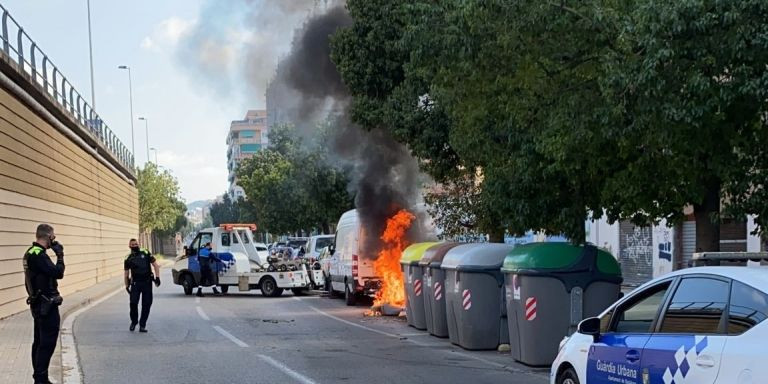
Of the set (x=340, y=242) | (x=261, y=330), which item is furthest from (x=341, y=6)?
(x=261, y=330)

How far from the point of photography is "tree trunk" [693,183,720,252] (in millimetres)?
10977

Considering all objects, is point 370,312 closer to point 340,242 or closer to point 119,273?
point 340,242

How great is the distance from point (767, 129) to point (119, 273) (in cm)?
3789

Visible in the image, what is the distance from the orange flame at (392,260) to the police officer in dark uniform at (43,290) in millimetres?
11611

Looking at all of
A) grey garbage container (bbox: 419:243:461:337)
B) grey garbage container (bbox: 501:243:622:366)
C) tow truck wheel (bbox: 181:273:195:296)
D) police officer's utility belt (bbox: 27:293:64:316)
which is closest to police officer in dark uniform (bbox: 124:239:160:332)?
grey garbage container (bbox: 419:243:461:337)

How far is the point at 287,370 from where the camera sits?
10.9m

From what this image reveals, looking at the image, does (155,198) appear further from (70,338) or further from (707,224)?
(707,224)

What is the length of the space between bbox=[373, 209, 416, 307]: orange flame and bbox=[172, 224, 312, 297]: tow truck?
17.7 ft

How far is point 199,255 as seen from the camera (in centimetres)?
2688

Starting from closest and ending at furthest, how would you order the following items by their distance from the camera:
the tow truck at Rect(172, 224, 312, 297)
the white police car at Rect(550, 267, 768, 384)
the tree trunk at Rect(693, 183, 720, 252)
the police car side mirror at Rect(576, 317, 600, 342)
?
the white police car at Rect(550, 267, 768, 384) < the police car side mirror at Rect(576, 317, 600, 342) < the tree trunk at Rect(693, 183, 720, 252) < the tow truck at Rect(172, 224, 312, 297)

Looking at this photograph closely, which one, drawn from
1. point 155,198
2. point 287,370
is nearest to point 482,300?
point 287,370

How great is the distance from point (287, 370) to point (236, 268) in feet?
53.2

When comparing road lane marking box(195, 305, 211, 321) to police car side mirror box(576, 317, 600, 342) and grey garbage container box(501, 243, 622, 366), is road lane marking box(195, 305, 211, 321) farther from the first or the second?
police car side mirror box(576, 317, 600, 342)

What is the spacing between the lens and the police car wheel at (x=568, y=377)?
280 inches
